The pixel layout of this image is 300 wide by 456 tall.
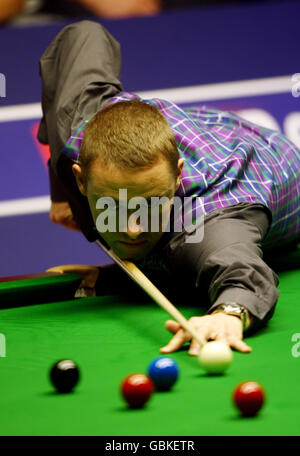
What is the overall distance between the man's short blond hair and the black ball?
79cm

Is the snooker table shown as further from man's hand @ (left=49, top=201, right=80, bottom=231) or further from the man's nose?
man's hand @ (left=49, top=201, right=80, bottom=231)

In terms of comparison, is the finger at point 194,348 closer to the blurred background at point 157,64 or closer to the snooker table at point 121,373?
the snooker table at point 121,373

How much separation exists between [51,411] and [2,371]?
0.41 metres

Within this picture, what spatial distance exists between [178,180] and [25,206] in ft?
10.3

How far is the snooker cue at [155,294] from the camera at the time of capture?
2.20 metres

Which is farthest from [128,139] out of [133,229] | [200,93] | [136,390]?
[200,93]

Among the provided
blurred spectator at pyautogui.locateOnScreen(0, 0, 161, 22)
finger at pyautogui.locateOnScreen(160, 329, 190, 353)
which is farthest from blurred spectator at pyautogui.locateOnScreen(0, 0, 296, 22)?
finger at pyautogui.locateOnScreen(160, 329, 190, 353)

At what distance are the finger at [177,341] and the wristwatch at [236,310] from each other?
166 millimetres

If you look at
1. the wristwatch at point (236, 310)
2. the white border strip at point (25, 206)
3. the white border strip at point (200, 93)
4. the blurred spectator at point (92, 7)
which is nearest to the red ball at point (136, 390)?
the wristwatch at point (236, 310)

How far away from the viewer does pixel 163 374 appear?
1843 mm

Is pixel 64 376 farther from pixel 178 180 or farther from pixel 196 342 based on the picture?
pixel 178 180

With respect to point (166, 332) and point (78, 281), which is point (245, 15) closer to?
point (78, 281)
